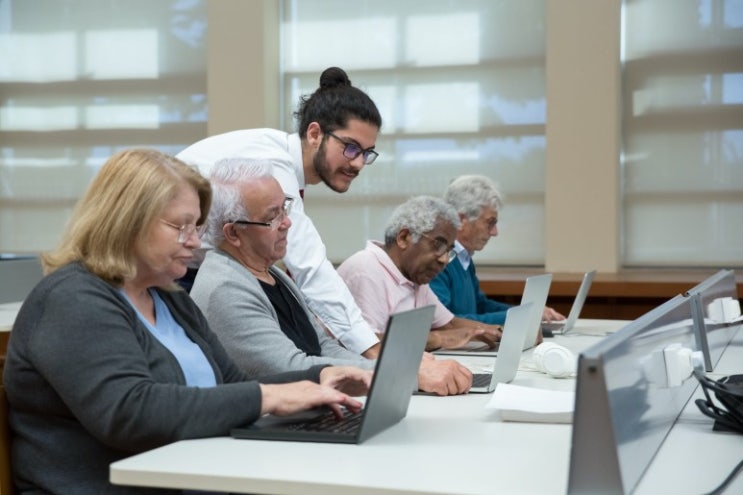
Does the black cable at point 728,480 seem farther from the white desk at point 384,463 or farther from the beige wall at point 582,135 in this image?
the beige wall at point 582,135

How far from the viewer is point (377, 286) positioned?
344 centimetres

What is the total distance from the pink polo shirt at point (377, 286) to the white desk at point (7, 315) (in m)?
1.13

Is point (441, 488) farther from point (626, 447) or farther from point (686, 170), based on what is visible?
point (686, 170)

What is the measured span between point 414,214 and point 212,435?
6.07 feet

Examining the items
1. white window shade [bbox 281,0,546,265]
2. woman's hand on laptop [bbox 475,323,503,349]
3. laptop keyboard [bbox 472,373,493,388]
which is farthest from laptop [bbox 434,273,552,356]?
white window shade [bbox 281,0,546,265]

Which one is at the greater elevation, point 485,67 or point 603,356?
point 485,67

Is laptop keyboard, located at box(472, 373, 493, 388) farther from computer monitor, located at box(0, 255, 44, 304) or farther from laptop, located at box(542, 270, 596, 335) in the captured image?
computer monitor, located at box(0, 255, 44, 304)

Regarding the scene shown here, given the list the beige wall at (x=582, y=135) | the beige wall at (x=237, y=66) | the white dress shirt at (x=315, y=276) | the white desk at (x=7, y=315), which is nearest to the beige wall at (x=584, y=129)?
the beige wall at (x=582, y=135)

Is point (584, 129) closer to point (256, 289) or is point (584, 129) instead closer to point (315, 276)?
point (315, 276)

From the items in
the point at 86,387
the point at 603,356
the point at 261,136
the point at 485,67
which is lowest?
the point at 86,387

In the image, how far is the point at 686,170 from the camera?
5.95 meters

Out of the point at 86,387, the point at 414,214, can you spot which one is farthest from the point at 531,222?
the point at 86,387

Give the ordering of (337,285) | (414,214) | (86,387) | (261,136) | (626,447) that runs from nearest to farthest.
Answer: (626,447) → (86,387) → (337,285) → (261,136) → (414,214)

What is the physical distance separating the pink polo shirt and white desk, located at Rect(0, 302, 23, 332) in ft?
3.69
